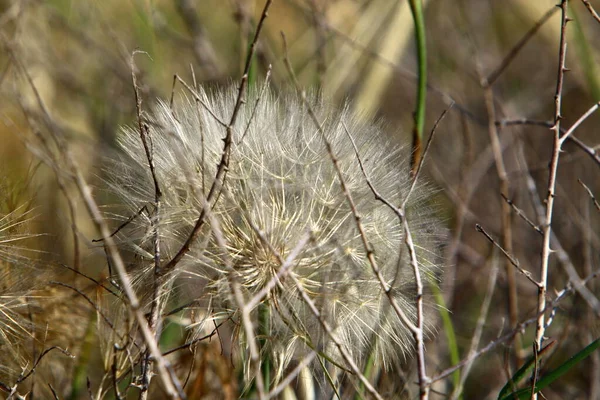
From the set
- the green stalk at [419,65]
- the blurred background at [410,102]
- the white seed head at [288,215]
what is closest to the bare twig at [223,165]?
the white seed head at [288,215]

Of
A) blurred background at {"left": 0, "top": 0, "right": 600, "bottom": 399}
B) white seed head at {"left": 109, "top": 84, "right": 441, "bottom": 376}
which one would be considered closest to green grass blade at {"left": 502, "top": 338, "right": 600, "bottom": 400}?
white seed head at {"left": 109, "top": 84, "right": 441, "bottom": 376}

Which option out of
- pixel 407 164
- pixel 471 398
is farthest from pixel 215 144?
pixel 471 398

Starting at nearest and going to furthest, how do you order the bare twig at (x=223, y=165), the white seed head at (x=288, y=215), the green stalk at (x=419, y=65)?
the bare twig at (x=223, y=165), the white seed head at (x=288, y=215), the green stalk at (x=419, y=65)

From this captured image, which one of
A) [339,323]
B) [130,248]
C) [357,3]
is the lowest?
[339,323]

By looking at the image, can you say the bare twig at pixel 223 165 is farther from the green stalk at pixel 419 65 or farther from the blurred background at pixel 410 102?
the blurred background at pixel 410 102

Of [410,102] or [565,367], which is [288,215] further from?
[410,102]

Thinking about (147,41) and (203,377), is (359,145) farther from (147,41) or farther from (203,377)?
(147,41)

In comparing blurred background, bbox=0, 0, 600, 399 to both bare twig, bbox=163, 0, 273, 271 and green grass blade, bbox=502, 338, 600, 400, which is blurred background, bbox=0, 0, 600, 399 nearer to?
green grass blade, bbox=502, 338, 600, 400
